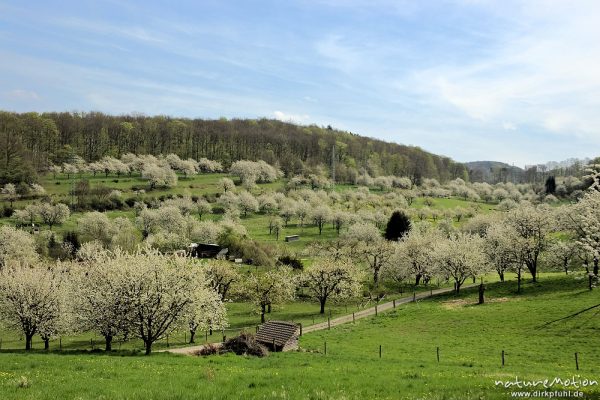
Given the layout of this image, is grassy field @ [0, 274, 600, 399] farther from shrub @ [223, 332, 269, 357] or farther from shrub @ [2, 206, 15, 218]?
shrub @ [2, 206, 15, 218]

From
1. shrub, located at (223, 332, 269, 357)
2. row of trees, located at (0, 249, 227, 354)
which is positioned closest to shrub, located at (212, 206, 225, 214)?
row of trees, located at (0, 249, 227, 354)

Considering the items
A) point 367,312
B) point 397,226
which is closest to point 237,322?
point 367,312

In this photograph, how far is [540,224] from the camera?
67.7 m

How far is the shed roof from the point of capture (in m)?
34.8

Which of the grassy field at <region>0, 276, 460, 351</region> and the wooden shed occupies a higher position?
the wooden shed

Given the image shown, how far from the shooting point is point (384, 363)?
2553cm

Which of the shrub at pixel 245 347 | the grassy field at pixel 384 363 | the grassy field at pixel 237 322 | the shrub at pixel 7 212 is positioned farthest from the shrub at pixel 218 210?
the shrub at pixel 245 347

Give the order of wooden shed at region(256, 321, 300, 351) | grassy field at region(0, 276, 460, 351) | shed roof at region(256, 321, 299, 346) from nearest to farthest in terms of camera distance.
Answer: wooden shed at region(256, 321, 300, 351)
shed roof at region(256, 321, 299, 346)
grassy field at region(0, 276, 460, 351)

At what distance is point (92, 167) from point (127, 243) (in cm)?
9354

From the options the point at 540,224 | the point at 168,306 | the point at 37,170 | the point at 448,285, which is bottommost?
the point at 448,285

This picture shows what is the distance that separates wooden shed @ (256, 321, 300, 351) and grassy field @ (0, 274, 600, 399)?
5.34 feet

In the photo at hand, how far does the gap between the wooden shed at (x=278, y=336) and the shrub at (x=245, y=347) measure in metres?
3.40

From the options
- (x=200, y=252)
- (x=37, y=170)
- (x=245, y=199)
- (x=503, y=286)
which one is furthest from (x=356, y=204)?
(x=37, y=170)

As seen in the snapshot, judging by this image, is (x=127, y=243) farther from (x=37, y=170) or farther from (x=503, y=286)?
(x=37, y=170)
